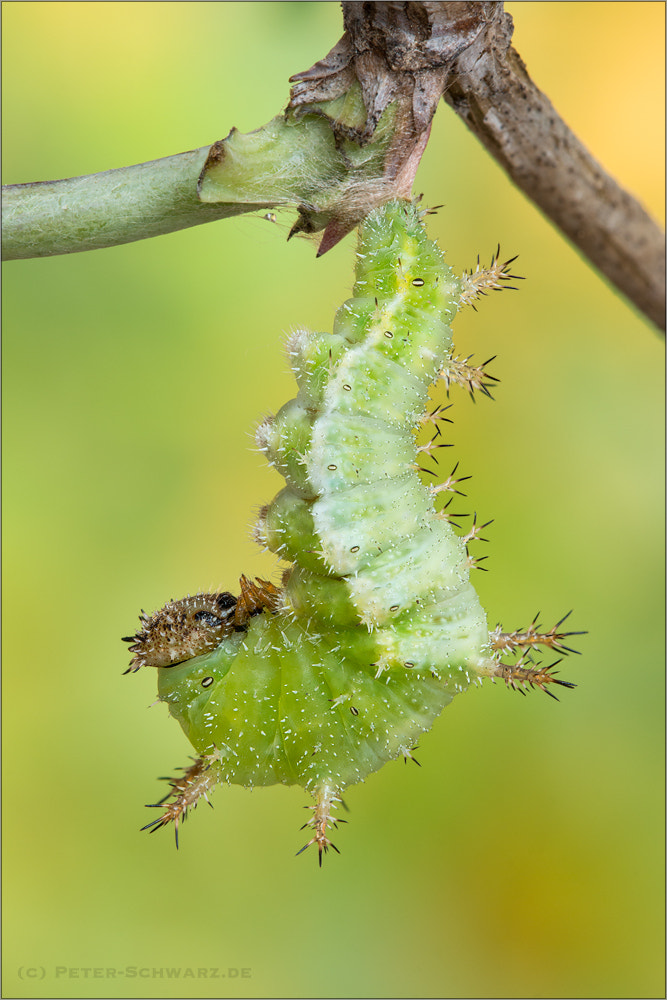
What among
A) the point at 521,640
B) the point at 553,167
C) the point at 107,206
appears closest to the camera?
the point at 107,206

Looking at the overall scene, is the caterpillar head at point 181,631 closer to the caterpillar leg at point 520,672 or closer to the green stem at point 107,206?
the caterpillar leg at point 520,672

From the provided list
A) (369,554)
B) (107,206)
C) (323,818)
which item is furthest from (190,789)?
(107,206)

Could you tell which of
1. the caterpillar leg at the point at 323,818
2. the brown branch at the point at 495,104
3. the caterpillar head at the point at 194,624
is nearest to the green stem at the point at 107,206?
the brown branch at the point at 495,104

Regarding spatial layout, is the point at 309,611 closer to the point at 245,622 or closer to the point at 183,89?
the point at 245,622

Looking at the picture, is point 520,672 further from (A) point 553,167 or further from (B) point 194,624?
(A) point 553,167

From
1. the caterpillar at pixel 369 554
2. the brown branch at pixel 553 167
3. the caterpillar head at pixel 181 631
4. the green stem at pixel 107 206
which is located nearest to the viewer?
the green stem at pixel 107 206

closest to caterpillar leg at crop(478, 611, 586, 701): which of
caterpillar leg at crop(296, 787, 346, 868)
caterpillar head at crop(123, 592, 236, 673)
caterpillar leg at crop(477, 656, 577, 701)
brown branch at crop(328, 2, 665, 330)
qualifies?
caterpillar leg at crop(477, 656, 577, 701)

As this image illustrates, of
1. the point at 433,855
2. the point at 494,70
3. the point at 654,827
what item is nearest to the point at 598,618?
the point at 654,827

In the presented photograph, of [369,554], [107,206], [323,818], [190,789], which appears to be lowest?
[323,818]
